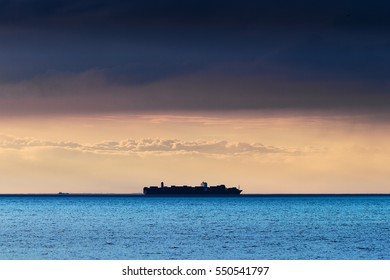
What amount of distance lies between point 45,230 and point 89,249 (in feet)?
95.9

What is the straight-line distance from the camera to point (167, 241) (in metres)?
88.4

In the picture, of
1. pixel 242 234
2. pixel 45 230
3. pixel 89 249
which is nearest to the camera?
pixel 89 249

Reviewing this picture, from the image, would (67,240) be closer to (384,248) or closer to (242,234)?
(242,234)

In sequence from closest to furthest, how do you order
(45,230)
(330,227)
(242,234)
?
(242,234) → (45,230) → (330,227)

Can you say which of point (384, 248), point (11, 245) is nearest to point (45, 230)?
point (11, 245)
